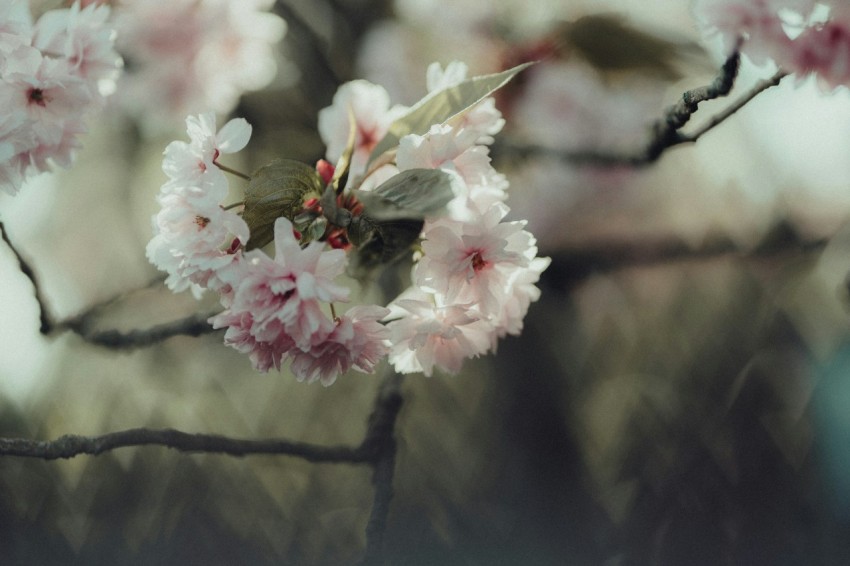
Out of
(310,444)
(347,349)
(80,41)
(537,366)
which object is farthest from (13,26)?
(537,366)

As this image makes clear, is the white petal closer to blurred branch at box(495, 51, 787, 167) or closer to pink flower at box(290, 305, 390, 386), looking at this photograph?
pink flower at box(290, 305, 390, 386)

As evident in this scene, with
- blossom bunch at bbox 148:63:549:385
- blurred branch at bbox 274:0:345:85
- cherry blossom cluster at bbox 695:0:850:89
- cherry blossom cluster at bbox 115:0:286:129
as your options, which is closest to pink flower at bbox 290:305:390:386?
blossom bunch at bbox 148:63:549:385

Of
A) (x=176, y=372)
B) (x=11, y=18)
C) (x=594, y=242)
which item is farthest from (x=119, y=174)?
(x=594, y=242)

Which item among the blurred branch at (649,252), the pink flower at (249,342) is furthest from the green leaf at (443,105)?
the blurred branch at (649,252)

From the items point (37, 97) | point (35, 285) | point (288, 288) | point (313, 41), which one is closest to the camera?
point (288, 288)

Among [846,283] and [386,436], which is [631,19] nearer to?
[846,283]

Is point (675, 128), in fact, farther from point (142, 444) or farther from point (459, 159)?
point (142, 444)

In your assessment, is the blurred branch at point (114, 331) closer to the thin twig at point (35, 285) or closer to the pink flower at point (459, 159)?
the thin twig at point (35, 285)
